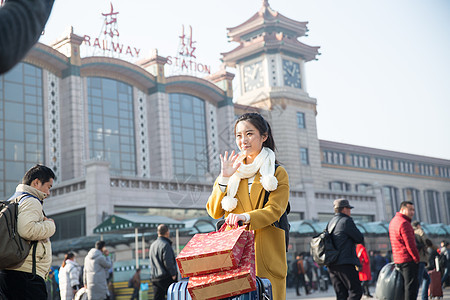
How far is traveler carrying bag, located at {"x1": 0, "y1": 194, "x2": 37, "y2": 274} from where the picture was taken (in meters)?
4.60

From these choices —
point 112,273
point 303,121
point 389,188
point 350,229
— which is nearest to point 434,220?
point 389,188

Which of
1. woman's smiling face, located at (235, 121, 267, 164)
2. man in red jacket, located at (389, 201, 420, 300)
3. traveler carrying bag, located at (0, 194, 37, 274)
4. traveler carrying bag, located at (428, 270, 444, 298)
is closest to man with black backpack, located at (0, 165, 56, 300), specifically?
traveler carrying bag, located at (0, 194, 37, 274)

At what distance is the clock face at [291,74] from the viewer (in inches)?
2064

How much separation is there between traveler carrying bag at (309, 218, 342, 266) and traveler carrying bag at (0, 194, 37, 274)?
4.12 meters

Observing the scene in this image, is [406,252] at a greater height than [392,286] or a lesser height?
greater

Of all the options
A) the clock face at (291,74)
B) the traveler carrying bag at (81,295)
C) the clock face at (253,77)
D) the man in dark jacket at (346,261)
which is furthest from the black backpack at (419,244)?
the clock face at (253,77)

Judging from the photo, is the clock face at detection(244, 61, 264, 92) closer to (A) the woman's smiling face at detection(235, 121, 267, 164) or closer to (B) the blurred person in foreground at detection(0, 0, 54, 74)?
(A) the woman's smiling face at detection(235, 121, 267, 164)

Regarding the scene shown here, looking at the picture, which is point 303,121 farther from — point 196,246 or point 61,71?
point 196,246

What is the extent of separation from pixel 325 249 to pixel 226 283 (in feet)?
14.0

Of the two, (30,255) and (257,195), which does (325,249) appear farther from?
(30,255)

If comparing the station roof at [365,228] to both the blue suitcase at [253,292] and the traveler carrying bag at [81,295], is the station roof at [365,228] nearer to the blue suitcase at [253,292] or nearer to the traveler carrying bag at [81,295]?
the traveler carrying bag at [81,295]

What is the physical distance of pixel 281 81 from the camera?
51.7m

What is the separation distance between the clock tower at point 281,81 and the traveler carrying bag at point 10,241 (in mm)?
43175

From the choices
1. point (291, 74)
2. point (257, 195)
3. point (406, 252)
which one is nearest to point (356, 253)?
point (406, 252)
